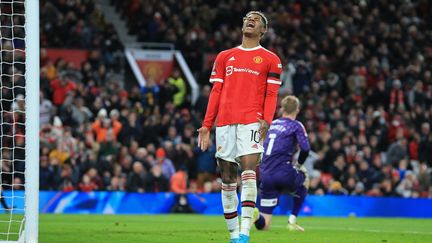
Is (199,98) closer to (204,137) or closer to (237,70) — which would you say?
(237,70)

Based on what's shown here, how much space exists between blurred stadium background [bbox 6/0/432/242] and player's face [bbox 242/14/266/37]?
12.6m

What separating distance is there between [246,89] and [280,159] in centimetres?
463

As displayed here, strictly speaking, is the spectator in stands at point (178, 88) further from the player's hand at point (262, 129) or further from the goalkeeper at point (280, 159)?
the player's hand at point (262, 129)

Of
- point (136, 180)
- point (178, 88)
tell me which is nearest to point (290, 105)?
point (136, 180)

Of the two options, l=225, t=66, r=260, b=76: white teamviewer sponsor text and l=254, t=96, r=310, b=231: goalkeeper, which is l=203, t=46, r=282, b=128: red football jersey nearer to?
l=225, t=66, r=260, b=76: white teamviewer sponsor text

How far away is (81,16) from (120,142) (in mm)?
5666

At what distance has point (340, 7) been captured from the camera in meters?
35.0

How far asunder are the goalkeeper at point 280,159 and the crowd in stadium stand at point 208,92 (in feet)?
29.3

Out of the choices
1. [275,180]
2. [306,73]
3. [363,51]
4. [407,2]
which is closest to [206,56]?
[306,73]

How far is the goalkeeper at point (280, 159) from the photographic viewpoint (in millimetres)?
14781

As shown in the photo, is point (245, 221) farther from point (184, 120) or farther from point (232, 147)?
point (184, 120)

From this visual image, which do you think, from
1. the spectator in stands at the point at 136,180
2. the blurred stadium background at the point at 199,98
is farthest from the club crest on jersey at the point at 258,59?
the spectator in stands at the point at 136,180

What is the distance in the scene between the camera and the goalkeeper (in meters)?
14.8

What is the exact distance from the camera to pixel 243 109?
10.6 meters
